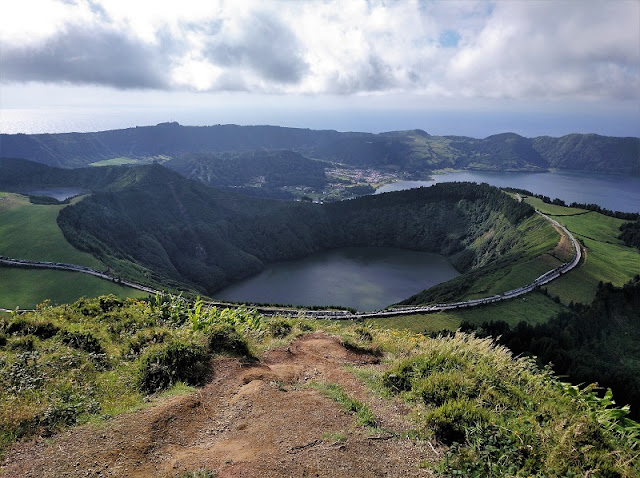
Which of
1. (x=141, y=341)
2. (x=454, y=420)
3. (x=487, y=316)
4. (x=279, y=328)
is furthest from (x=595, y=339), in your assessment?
(x=141, y=341)

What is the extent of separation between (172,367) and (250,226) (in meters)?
160

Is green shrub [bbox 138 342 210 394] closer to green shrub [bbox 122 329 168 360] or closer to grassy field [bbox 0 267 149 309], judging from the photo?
green shrub [bbox 122 329 168 360]

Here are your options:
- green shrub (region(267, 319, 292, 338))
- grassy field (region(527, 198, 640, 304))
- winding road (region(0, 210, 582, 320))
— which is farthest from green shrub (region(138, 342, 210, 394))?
grassy field (region(527, 198, 640, 304))

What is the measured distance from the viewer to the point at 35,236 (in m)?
103

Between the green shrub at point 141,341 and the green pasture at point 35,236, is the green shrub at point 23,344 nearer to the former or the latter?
the green shrub at point 141,341

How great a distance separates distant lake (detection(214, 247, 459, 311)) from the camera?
109 meters

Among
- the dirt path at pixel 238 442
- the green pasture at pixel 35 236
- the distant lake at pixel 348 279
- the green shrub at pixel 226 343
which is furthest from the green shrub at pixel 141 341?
the green pasture at pixel 35 236

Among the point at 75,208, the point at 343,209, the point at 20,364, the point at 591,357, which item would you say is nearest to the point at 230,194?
the point at 343,209

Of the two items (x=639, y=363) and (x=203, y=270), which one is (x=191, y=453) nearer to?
(x=639, y=363)

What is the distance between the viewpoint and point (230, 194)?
18862cm

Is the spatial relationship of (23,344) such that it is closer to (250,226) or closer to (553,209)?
(553,209)

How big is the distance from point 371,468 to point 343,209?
179232 millimetres

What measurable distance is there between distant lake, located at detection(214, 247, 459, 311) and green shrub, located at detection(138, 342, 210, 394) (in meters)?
89.6

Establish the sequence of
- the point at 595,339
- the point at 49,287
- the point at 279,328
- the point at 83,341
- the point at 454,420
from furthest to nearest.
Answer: the point at 49,287 < the point at 595,339 < the point at 279,328 < the point at 83,341 < the point at 454,420
